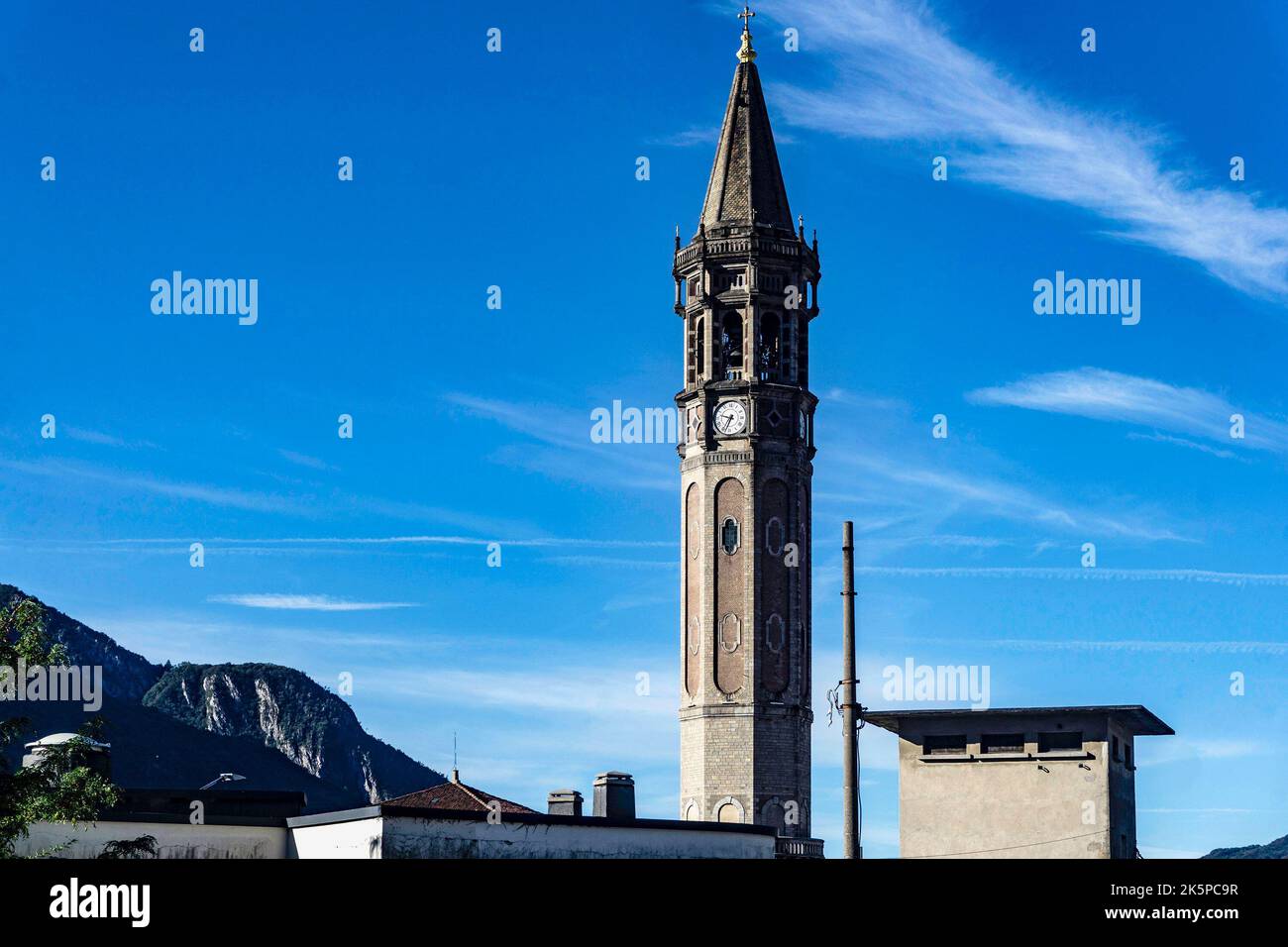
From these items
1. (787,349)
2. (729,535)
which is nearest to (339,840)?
(729,535)

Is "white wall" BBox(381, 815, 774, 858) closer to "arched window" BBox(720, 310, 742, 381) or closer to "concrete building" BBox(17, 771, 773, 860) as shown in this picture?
"concrete building" BBox(17, 771, 773, 860)

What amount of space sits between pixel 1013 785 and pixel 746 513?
33039 millimetres

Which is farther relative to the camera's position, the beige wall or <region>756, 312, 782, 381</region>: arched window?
<region>756, 312, 782, 381</region>: arched window

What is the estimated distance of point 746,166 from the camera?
9694 centimetres

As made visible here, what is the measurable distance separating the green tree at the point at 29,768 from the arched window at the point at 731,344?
50806 mm

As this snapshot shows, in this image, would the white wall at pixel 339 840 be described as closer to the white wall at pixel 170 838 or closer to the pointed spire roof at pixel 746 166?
the white wall at pixel 170 838

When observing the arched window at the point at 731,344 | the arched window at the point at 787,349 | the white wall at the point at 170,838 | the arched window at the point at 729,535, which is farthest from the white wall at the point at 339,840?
the arched window at the point at 787,349

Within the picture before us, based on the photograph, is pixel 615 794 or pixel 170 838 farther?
pixel 615 794

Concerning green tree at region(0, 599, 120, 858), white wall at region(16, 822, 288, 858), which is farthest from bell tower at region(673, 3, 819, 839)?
green tree at region(0, 599, 120, 858)

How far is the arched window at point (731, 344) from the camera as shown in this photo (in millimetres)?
93375

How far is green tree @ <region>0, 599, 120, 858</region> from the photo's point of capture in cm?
3956

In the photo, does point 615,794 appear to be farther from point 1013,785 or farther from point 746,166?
point 746,166

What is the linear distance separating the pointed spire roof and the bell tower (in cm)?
16
